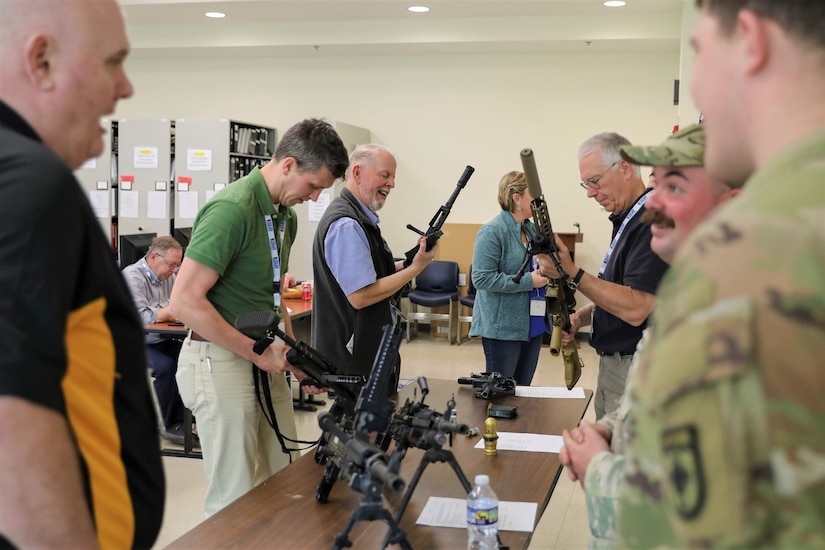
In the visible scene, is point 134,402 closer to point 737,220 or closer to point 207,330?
point 737,220

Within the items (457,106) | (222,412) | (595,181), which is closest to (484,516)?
(222,412)

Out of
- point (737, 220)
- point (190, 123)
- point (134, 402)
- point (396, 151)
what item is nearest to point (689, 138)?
Result: point (737, 220)

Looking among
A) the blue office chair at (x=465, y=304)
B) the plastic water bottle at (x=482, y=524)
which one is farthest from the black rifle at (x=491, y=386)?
the blue office chair at (x=465, y=304)

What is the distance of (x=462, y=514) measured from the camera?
200 cm

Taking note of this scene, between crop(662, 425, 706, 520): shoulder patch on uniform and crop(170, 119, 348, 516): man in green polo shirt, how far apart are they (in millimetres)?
1990

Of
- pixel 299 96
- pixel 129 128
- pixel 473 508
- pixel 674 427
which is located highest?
pixel 299 96

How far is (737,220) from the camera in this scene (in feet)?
2.29

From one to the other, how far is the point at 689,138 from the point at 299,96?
356 inches

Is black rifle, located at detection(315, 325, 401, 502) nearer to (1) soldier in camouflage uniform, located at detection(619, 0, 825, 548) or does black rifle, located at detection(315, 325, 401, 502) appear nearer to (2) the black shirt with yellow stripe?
(2) the black shirt with yellow stripe

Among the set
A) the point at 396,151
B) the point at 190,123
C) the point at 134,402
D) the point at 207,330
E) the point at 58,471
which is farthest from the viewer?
the point at 396,151

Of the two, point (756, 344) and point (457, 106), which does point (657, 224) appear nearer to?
point (756, 344)

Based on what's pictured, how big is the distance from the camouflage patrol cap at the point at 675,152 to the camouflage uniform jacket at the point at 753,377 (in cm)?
83

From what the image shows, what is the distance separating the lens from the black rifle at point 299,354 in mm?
2150

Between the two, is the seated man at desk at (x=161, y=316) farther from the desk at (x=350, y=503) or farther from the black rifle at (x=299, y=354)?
the black rifle at (x=299, y=354)
